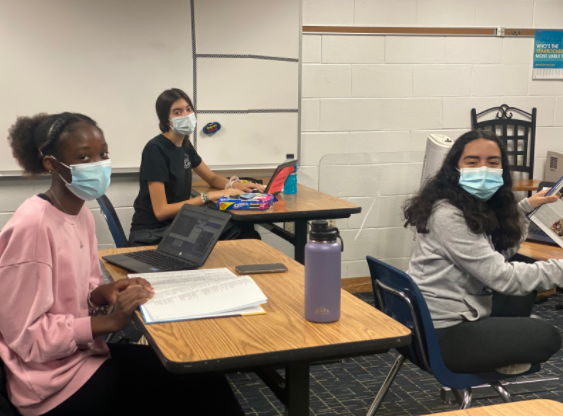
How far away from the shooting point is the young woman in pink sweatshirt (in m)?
1.41

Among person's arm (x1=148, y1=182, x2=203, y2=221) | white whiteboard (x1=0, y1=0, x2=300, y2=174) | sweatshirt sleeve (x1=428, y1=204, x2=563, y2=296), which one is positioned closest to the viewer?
sweatshirt sleeve (x1=428, y1=204, x2=563, y2=296)

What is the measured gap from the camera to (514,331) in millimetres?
2010

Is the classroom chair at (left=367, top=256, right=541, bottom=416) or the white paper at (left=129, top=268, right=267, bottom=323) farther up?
the white paper at (left=129, top=268, right=267, bottom=323)

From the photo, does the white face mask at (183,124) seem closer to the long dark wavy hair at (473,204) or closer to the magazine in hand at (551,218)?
the long dark wavy hair at (473,204)

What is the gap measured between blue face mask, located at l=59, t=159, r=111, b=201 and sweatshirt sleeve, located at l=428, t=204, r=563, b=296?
3.71 feet

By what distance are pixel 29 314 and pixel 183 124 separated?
2029 millimetres

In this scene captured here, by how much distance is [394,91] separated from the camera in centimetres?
430

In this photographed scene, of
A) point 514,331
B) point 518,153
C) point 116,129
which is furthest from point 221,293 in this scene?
point 518,153

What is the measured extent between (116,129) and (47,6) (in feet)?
2.52

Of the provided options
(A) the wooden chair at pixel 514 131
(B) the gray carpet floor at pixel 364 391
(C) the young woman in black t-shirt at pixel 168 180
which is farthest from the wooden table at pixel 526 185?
(C) the young woman in black t-shirt at pixel 168 180

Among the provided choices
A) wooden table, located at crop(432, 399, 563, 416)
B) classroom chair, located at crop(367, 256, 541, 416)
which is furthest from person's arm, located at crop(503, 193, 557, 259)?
wooden table, located at crop(432, 399, 563, 416)

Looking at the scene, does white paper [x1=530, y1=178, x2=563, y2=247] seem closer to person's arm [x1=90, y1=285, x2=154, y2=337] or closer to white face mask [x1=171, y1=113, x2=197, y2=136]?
person's arm [x1=90, y1=285, x2=154, y2=337]

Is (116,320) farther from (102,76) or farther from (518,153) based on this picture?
(518,153)

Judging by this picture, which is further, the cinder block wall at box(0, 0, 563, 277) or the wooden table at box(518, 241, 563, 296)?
the cinder block wall at box(0, 0, 563, 277)
